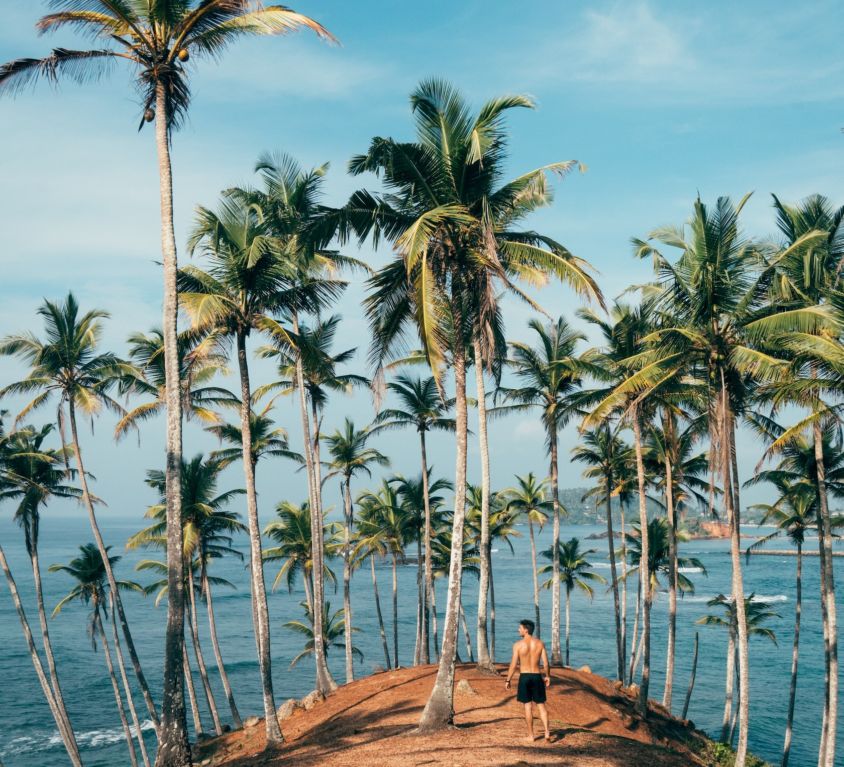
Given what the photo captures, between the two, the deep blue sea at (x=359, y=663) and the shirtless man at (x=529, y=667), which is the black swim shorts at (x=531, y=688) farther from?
the deep blue sea at (x=359, y=663)

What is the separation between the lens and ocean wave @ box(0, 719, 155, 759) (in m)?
38.7

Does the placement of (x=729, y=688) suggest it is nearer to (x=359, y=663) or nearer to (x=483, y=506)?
(x=483, y=506)

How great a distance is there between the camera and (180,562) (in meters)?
11.9

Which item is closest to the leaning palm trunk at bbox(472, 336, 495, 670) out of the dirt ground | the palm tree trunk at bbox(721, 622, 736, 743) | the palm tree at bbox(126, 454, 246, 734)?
the dirt ground

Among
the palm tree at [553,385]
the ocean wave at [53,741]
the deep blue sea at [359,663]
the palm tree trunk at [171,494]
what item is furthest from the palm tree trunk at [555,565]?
the ocean wave at [53,741]

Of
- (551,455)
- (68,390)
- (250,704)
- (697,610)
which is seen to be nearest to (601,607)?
(697,610)

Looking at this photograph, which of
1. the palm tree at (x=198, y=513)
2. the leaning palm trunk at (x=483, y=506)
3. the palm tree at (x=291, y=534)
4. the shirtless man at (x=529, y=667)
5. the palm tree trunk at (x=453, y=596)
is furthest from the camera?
the palm tree at (x=291, y=534)

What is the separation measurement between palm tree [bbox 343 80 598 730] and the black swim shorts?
212 cm

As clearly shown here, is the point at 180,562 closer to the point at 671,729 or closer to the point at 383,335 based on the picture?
the point at 383,335

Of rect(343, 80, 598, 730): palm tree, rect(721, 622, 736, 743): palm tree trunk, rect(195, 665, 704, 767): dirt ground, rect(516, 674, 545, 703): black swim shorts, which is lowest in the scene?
rect(721, 622, 736, 743): palm tree trunk

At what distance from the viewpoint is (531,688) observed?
38.7ft

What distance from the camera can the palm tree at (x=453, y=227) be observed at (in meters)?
14.3

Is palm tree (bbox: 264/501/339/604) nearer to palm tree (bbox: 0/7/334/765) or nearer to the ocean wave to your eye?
the ocean wave

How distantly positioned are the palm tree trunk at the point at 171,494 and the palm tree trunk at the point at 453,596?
4.47m
